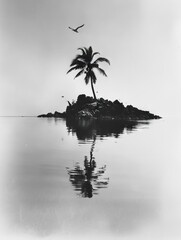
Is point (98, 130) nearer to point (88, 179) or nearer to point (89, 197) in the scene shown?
point (88, 179)

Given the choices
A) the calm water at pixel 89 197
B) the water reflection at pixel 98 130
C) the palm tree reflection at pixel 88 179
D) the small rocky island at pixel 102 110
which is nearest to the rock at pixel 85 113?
the small rocky island at pixel 102 110

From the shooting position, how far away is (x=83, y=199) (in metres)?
6.38

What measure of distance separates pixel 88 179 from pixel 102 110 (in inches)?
1210

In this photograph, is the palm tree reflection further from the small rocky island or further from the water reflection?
the small rocky island

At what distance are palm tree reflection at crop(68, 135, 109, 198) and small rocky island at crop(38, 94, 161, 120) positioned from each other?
92.2ft

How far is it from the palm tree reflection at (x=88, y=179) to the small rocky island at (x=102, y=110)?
28090 millimetres

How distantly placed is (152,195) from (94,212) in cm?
157

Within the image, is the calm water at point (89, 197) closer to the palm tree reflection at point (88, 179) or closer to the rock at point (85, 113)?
the palm tree reflection at point (88, 179)

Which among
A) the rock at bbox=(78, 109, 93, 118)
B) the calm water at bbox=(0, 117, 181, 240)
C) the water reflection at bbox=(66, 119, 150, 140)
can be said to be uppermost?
the rock at bbox=(78, 109, 93, 118)

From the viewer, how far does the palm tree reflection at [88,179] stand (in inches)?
273

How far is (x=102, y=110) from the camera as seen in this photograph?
3841 cm

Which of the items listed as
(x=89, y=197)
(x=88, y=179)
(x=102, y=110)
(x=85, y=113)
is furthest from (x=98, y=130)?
(x=102, y=110)

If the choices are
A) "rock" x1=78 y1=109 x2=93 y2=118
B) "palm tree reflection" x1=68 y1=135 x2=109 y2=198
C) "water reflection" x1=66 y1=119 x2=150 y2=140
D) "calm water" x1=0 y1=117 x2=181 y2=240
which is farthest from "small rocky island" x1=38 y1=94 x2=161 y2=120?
"palm tree reflection" x1=68 y1=135 x2=109 y2=198

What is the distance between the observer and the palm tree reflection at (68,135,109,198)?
6926mm
